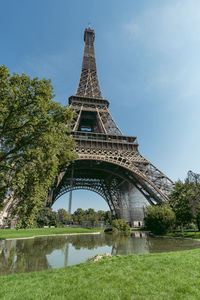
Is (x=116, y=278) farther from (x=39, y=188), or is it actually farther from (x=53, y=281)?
(x=39, y=188)

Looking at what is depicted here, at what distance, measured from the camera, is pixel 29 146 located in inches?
362

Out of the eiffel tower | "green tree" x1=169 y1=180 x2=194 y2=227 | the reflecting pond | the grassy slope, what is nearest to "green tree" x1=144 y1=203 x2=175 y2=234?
"green tree" x1=169 y1=180 x2=194 y2=227

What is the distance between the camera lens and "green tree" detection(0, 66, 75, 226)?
26.0 feet

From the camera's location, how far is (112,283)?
4.29m

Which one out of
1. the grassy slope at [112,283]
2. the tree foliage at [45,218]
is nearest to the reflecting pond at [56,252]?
the grassy slope at [112,283]

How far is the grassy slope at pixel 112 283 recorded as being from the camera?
12.1ft

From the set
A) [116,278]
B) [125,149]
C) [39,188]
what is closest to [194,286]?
[116,278]

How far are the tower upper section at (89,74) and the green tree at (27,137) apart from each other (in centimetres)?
3798

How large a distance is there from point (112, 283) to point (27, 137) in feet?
24.0

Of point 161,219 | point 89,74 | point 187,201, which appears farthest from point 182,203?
point 89,74

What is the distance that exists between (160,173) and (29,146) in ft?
83.3

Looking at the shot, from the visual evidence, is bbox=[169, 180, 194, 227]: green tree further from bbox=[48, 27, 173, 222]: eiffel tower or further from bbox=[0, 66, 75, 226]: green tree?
bbox=[0, 66, 75, 226]: green tree

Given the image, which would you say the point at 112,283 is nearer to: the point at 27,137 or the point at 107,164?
the point at 27,137

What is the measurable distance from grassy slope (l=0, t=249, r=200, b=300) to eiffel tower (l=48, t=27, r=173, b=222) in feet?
74.4
